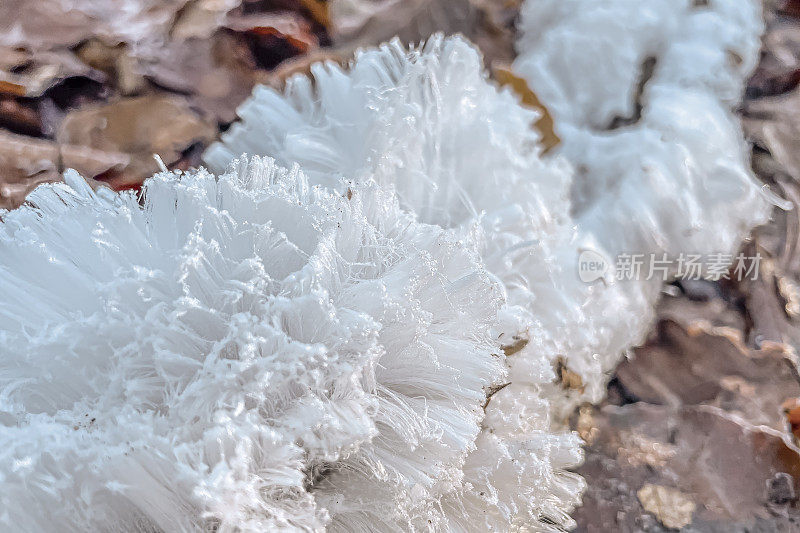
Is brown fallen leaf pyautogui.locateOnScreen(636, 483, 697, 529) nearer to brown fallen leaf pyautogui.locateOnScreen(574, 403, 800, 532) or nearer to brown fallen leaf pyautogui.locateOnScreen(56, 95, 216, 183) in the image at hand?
brown fallen leaf pyautogui.locateOnScreen(574, 403, 800, 532)

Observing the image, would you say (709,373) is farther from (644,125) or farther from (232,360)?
(232,360)

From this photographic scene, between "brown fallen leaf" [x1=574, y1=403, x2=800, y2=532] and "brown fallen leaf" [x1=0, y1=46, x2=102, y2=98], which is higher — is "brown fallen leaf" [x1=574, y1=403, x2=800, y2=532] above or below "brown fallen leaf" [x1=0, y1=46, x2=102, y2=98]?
below

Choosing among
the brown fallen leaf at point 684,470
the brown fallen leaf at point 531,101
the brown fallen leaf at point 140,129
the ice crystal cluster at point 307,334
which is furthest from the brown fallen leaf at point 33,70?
the brown fallen leaf at point 684,470

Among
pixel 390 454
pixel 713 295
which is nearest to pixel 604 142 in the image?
pixel 713 295

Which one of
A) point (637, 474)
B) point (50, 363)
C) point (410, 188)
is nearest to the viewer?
point (50, 363)

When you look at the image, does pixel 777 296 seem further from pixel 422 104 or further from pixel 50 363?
pixel 50 363

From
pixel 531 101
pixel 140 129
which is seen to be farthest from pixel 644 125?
pixel 140 129

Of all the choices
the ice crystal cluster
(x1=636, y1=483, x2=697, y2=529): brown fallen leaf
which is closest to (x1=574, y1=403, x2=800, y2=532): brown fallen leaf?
(x1=636, y1=483, x2=697, y2=529): brown fallen leaf
